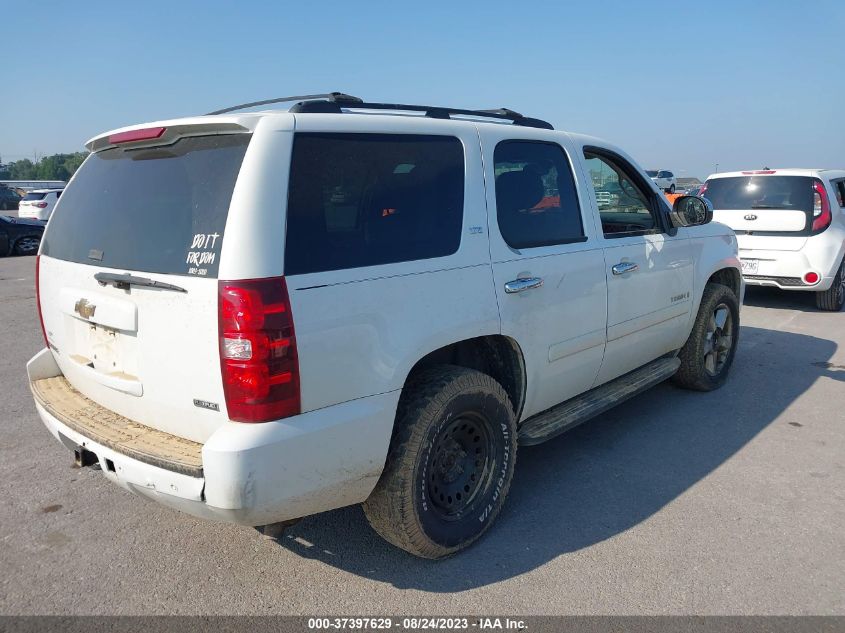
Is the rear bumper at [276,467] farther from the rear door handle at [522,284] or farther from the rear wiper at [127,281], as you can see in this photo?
the rear door handle at [522,284]

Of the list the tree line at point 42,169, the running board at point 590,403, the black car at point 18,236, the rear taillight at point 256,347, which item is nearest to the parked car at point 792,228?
the running board at point 590,403

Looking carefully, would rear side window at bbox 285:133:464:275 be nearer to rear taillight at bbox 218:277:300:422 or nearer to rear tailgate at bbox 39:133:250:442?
rear taillight at bbox 218:277:300:422

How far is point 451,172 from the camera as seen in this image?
3189mm

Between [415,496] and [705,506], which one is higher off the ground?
[415,496]

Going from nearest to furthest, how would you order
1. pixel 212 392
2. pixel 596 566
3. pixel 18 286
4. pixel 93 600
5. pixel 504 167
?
pixel 212 392 → pixel 93 600 → pixel 596 566 → pixel 504 167 → pixel 18 286

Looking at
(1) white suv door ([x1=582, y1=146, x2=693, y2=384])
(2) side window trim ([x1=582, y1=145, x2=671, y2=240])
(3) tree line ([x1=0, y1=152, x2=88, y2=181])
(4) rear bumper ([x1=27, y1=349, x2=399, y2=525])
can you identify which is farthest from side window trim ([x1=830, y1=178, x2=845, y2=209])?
(3) tree line ([x1=0, y1=152, x2=88, y2=181])

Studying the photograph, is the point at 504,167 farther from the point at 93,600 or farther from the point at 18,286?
the point at 18,286

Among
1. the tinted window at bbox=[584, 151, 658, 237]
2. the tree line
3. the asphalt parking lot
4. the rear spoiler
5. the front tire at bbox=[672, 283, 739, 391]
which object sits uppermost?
the tree line

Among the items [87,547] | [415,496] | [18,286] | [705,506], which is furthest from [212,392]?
[18,286]

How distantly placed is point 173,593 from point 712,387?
14.4 ft

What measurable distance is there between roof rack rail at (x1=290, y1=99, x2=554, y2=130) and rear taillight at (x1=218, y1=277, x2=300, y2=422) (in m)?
0.88

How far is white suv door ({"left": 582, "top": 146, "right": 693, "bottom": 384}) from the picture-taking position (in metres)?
4.10

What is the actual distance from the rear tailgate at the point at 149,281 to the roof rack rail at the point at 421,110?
1.44ft

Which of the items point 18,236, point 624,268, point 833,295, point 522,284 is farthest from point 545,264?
point 18,236
